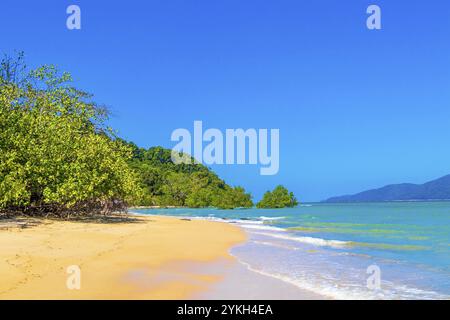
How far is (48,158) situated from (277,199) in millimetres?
126096

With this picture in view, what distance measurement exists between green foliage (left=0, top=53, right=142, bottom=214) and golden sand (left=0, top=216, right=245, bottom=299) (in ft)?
19.8

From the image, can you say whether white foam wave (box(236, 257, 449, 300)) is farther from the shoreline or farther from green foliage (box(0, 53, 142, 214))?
green foliage (box(0, 53, 142, 214))

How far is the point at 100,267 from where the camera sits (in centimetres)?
1316

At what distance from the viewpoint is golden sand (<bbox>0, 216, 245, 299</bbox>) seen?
9.85m

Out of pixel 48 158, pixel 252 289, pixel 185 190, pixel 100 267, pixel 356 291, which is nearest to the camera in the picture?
pixel 252 289

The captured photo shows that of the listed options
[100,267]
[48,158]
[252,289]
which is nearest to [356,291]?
[252,289]

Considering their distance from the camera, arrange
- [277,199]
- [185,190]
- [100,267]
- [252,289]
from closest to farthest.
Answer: [252,289] < [100,267] < [277,199] < [185,190]

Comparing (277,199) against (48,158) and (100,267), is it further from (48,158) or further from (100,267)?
(100,267)
